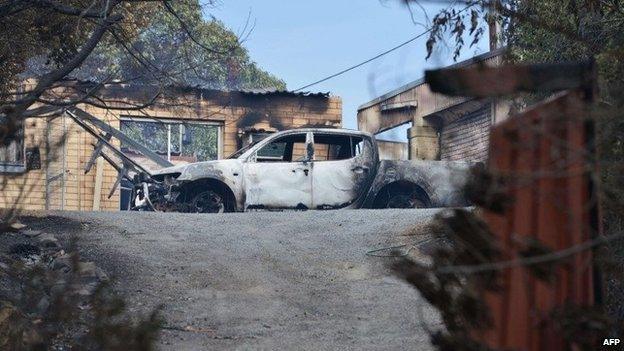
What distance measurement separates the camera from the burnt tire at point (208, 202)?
16.4m

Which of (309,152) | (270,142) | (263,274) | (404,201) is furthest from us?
(404,201)

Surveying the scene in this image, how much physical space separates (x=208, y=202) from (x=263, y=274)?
18.9 ft

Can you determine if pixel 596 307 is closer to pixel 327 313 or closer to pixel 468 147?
pixel 327 313

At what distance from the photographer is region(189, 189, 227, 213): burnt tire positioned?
16438 millimetres

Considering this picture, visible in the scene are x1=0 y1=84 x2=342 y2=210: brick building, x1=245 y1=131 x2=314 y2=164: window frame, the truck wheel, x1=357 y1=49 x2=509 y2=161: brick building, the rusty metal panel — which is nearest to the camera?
the rusty metal panel

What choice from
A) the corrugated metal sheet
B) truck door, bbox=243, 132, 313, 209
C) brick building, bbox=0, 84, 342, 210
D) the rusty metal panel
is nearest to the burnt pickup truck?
truck door, bbox=243, 132, 313, 209

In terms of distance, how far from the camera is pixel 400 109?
26.4m

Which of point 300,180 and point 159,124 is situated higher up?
point 159,124

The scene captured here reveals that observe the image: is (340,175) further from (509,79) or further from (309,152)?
(509,79)

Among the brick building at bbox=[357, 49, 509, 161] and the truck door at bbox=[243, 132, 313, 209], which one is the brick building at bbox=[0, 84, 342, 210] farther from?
the truck door at bbox=[243, 132, 313, 209]

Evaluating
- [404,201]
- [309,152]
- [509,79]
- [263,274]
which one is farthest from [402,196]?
[509,79]

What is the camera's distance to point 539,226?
11.9ft

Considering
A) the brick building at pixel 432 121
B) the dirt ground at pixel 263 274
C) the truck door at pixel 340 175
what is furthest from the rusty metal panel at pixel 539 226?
the brick building at pixel 432 121

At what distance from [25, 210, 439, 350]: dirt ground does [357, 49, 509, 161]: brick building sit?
8.08 metres
